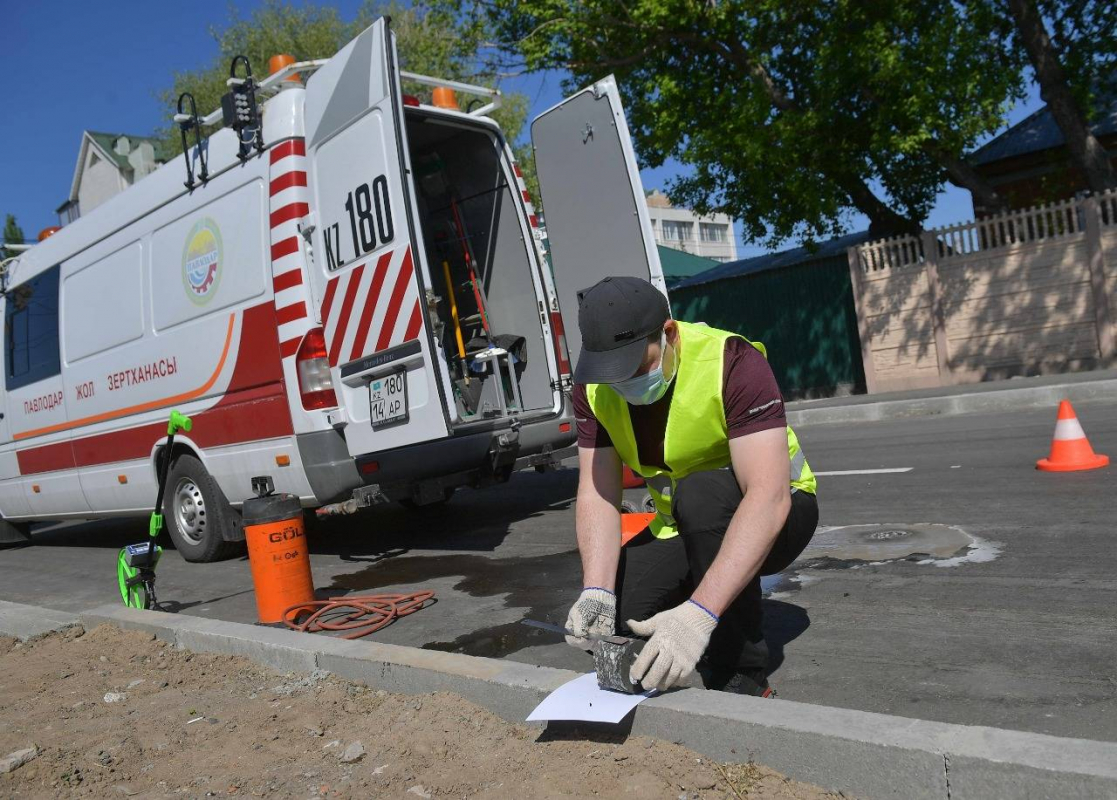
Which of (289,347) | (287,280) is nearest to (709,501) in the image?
(289,347)

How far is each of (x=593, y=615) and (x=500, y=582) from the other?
2.73 meters

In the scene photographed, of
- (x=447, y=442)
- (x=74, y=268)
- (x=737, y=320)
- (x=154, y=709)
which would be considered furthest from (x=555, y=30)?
(x=154, y=709)

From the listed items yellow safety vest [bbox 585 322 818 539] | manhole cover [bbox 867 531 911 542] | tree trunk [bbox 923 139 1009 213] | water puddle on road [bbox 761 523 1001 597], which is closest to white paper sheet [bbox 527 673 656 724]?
yellow safety vest [bbox 585 322 818 539]

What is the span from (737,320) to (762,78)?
4409 millimetres

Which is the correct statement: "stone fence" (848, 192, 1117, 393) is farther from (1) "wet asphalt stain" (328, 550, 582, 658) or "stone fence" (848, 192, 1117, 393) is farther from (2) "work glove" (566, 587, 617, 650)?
(2) "work glove" (566, 587, 617, 650)

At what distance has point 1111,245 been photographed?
12742 mm

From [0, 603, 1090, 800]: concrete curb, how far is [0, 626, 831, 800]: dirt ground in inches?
2.0

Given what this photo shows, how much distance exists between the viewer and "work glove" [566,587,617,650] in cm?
284

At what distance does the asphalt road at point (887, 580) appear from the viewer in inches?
125

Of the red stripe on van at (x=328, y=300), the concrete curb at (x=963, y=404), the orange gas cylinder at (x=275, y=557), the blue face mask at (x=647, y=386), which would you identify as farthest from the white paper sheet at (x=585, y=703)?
the concrete curb at (x=963, y=404)

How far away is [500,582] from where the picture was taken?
5.54 metres

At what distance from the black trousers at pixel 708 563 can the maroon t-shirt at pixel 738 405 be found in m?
0.17

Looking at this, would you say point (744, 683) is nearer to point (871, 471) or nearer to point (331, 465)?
point (331, 465)

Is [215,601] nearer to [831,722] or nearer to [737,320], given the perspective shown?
[831,722]
